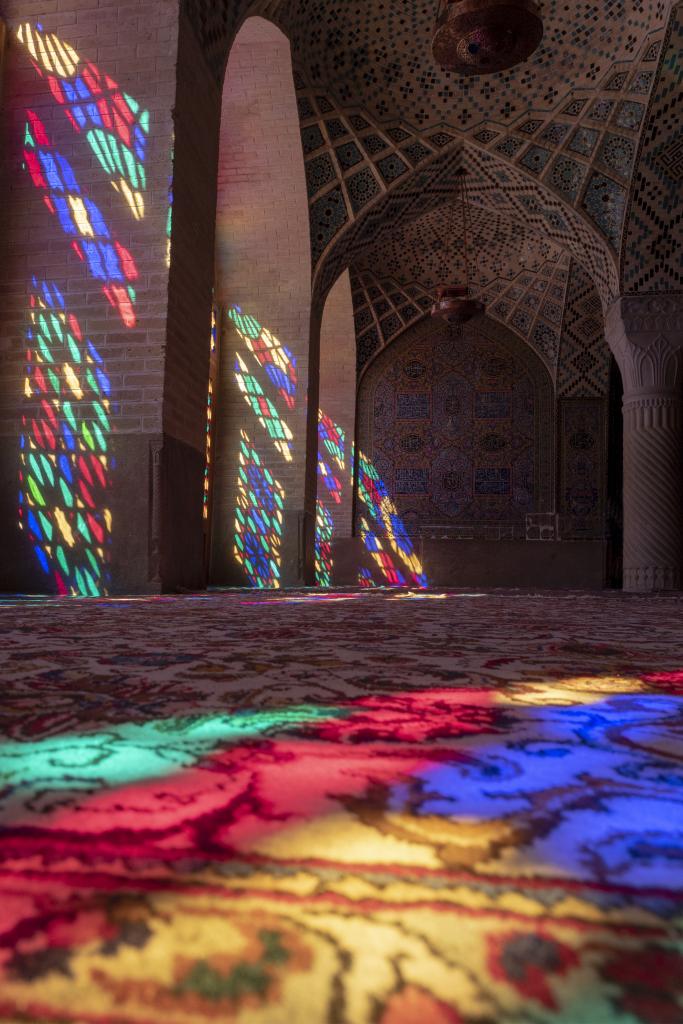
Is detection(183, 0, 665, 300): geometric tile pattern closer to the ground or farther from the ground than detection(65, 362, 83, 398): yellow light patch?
farther from the ground

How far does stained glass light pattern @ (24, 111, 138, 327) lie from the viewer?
5.29 metres

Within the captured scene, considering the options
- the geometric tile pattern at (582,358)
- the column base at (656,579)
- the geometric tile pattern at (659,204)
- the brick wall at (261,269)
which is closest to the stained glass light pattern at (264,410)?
the brick wall at (261,269)

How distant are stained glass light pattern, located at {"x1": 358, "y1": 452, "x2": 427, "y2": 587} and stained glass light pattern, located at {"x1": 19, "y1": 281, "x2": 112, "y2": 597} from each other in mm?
7788

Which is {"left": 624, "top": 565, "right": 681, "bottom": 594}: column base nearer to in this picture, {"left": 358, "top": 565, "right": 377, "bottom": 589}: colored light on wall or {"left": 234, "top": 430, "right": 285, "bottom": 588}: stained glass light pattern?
{"left": 234, "top": 430, "right": 285, "bottom": 588}: stained glass light pattern

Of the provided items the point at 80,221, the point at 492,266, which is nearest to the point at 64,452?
the point at 80,221

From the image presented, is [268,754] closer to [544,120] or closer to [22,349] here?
[22,349]

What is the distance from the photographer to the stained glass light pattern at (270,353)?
9180 mm

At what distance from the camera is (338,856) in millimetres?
571

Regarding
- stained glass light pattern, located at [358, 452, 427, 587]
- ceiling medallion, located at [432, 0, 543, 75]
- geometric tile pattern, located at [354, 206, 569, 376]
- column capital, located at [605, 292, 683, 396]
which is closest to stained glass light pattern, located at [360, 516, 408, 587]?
stained glass light pattern, located at [358, 452, 427, 587]

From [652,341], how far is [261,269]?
15.5 ft

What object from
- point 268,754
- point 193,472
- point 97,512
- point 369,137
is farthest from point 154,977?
point 369,137

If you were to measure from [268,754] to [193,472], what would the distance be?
490 centimetres

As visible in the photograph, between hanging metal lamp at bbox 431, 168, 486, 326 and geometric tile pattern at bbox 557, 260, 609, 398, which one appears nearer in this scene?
hanging metal lamp at bbox 431, 168, 486, 326

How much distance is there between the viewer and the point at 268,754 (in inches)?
34.2
